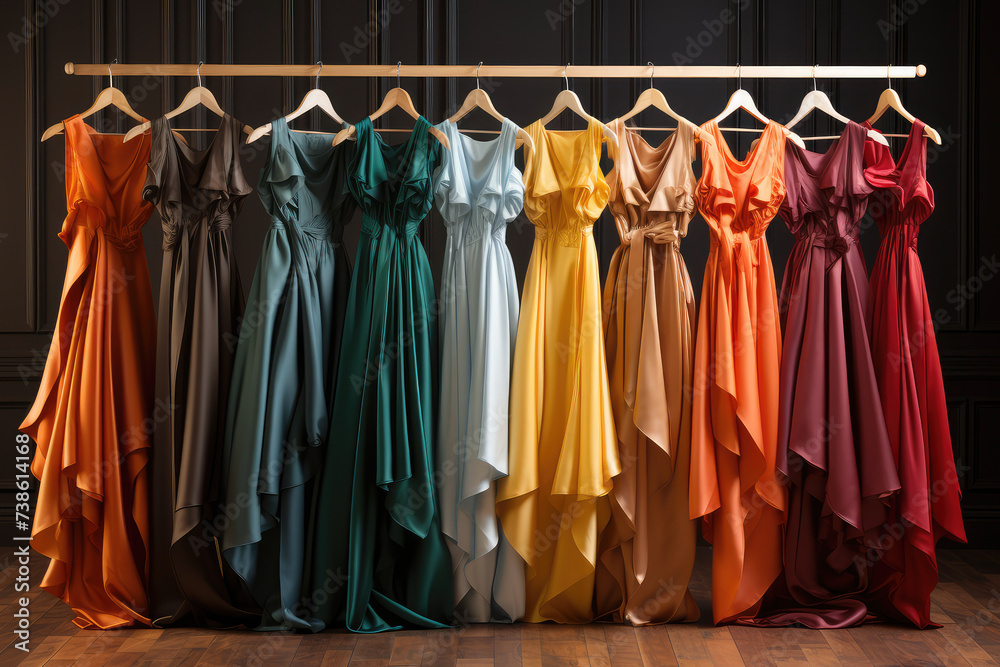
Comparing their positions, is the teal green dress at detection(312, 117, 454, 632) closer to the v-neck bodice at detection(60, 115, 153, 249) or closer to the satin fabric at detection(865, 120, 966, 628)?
the v-neck bodice at detection(60, 115, 153, 249)

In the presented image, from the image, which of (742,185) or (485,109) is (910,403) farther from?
(485,109)

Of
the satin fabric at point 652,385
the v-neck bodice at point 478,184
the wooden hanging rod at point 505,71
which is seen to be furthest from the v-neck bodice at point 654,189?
the v-neck bodice at point 478,184

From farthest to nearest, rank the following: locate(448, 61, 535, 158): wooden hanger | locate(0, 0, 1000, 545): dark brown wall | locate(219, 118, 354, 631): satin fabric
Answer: locate(0, 0, 1000, 545): dark brown wall, locate(448, 61, 535, 158): wooden hanger, locate(219, 118, 354, 631): satin fabric

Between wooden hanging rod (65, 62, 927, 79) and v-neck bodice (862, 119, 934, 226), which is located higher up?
wooden hanging rod (65, 62, 927, 79)

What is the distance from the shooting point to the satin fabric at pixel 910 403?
2301 millimetres

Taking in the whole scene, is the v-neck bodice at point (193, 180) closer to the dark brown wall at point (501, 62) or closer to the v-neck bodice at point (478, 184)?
the v-neck bodice at point (478, 184)

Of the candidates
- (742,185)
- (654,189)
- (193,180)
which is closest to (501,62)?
(654,189)

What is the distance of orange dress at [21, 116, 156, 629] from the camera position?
232 cm

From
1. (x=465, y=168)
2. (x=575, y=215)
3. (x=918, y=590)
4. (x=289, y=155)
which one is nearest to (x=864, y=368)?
(x=918, y=590)

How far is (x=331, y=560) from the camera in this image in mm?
2287

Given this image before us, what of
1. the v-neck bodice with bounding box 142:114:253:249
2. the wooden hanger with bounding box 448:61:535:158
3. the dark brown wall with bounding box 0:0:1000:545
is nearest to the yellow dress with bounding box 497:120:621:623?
the wooden hanger with bounding box 448:61:535:158

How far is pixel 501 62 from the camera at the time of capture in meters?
3.22

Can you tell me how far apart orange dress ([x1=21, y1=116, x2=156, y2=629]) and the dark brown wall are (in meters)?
0.82

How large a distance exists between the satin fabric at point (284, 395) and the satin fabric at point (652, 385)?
38.5 inches
